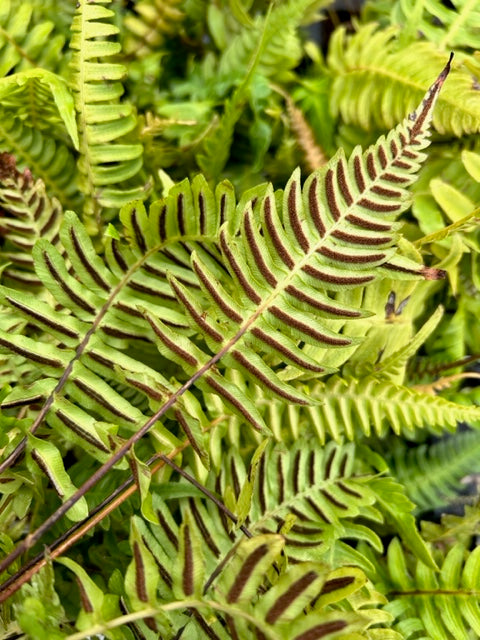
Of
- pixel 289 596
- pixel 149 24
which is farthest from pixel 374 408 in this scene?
pixel 149 24

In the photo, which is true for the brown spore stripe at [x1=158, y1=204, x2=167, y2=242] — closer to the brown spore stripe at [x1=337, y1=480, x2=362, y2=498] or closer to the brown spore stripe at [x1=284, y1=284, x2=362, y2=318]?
the brown spore stripe at [x1=284, y1=284, x2=362, y2=318]

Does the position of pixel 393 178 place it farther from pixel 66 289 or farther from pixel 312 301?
pixel 66 289

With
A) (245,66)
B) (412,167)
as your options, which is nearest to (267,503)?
(412,167)

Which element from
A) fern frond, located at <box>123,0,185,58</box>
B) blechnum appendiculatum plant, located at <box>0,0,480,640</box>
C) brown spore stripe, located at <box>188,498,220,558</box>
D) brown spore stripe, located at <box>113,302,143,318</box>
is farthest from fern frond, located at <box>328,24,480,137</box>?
brown spore stripe, located at <box>188,498,220,558</box>

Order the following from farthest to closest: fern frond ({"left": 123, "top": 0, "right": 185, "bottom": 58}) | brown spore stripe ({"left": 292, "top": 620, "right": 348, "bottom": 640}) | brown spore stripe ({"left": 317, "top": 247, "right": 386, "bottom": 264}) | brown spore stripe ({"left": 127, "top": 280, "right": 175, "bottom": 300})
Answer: fern frond ({"left": 123, "top": 0, "right": 185, "bottom": 58}), brown spore stripe ({"left": 127, "top": 280, "right": 175, "bottom": 300}), brown spore stripe ({"left": 317, "top": 247, "right": 386, "bottom": 264}), brown spore stripe ({"left": 292, "top": 620, "right": 348, "bottom": 640})

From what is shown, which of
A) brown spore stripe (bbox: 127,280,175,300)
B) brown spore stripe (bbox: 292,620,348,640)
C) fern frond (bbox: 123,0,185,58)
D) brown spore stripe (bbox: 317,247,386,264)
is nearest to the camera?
brown spore stripe (bbox: 292,620,348,640)

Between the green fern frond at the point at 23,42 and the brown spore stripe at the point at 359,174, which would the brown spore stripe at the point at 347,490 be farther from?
the green fern frond at the point at 23,42
